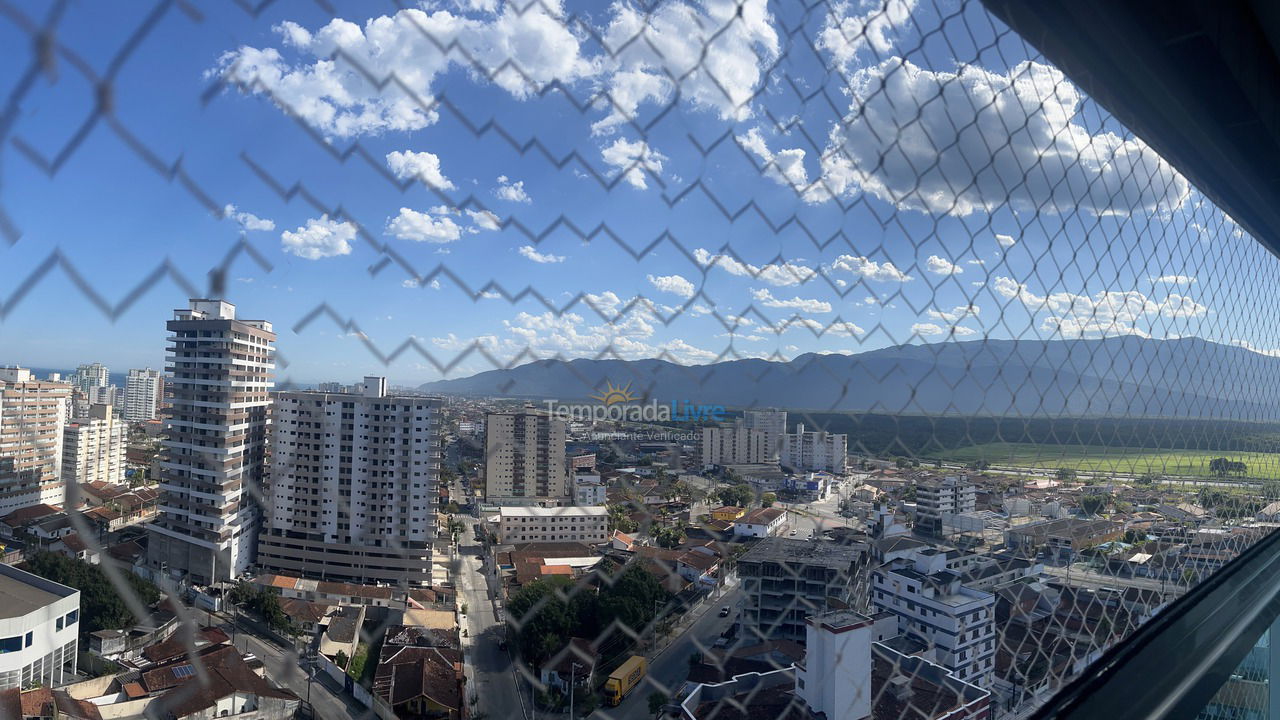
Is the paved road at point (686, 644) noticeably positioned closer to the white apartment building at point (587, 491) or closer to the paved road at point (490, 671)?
the white apartment building at point (587, 491)

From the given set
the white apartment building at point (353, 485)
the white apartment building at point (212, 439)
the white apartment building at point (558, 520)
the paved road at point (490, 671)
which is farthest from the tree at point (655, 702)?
the white apartment building at point (212, 439)

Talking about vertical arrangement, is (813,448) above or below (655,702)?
above

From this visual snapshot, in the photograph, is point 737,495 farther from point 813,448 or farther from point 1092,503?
point 1092,503

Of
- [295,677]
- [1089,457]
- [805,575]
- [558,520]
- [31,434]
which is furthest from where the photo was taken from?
[805,575]

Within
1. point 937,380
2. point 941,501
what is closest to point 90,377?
point 937,380

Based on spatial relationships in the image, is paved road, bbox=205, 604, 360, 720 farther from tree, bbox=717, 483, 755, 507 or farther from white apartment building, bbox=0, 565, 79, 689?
tree, bbox=717, 483, 755, 507

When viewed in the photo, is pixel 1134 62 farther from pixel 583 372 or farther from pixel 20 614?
pixel 20 614
